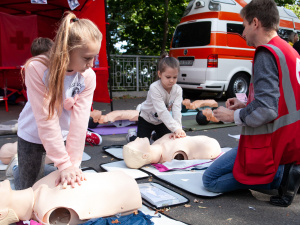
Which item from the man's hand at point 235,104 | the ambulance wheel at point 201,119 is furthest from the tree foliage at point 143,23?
the man's hand at point 235,104

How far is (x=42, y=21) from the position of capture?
871 cm

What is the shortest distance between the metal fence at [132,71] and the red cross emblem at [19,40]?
10.2 feet

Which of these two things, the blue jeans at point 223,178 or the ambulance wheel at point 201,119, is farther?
the ambulance wheel at point 201,119

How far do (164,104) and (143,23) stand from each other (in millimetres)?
9415

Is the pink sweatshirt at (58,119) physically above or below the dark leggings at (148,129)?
above

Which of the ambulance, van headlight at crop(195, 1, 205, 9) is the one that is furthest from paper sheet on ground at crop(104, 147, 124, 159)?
van headlight at crop(195, 1, 205, 9)

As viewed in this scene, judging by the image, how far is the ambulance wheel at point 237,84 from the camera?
919cm

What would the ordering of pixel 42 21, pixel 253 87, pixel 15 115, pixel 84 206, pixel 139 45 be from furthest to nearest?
1. pixel 139 45
2. pixel 42 21
3. pixel 15 115
4. pixel 253 87
5. pixel 84 206

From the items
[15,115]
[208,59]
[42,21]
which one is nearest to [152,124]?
[15,115]

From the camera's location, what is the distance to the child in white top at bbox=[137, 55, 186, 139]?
3.51 metres

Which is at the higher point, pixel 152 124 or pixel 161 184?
pixel 152 124

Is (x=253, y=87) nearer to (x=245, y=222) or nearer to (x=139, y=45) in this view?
(x=245, y=222)

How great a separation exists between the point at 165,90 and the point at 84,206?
2.12m

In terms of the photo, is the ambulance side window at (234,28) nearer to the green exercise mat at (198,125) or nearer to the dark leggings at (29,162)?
the green exercise mat at (198,125)
